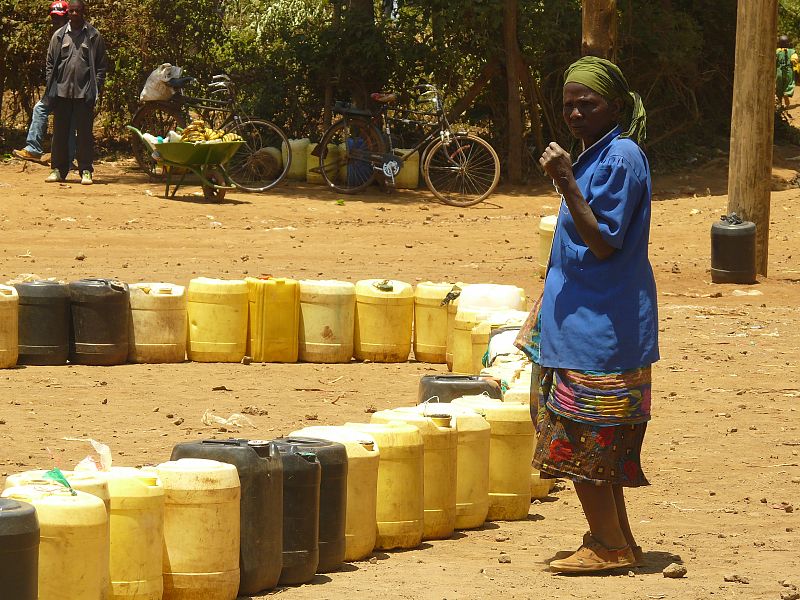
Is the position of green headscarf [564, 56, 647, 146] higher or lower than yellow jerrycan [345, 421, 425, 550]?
higher

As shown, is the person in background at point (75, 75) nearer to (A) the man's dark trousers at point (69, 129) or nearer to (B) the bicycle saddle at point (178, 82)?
(A) the man's dark trousers at point (69, 129)

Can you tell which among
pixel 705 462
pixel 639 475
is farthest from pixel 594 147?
pixel 705 462

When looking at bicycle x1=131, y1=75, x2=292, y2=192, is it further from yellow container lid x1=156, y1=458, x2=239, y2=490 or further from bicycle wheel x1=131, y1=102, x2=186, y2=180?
yellow container lid x1=156, y1=458, x2=239, y2=490

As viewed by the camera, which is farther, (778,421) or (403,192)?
(403,192)

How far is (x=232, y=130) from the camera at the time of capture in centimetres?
1833

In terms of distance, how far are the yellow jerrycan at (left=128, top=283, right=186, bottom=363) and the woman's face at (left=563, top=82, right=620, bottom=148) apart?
4778 mm

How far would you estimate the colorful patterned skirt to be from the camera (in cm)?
502

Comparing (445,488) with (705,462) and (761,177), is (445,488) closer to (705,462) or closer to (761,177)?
(705,462)

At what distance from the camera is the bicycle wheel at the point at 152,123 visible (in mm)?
18047

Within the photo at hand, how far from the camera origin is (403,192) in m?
19.2

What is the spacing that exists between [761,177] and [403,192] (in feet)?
21.2

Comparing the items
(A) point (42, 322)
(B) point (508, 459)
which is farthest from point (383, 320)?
(B) point (508, 459)

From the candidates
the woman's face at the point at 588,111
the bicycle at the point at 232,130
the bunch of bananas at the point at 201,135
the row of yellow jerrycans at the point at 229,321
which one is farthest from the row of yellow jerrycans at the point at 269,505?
the bicycle at the point at 232,130

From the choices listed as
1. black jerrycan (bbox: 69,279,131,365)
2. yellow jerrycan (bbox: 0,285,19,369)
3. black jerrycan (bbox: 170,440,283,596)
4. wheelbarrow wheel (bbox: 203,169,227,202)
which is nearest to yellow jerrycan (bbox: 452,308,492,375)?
black jerrycan (bbox: 69,279,131,365)
